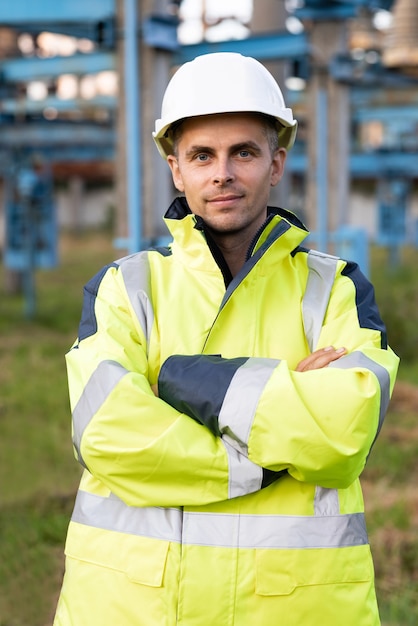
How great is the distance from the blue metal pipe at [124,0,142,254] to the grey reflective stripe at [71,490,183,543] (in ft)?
10.8

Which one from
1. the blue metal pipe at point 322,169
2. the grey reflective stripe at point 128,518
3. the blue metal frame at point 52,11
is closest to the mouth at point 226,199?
the grey reflective stripe at point 128,518

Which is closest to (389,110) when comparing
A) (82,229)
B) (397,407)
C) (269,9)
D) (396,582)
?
(269,9)

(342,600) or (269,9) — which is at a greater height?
(269,9)

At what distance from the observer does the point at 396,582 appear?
4.23 m

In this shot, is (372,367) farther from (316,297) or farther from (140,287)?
(140,287)

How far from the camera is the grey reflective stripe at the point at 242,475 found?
1837mm

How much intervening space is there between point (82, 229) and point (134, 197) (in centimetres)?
2504

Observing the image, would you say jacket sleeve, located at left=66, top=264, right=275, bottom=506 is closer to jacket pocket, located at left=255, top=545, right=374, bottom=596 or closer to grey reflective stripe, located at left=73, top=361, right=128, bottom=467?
grey reflective stripe, located at left=73, top=361, right=128, bottom=467

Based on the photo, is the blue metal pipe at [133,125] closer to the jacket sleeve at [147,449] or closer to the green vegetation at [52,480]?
the green vegetation at [52,480]

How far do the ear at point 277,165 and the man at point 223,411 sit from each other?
71 mm

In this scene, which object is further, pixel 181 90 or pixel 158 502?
pixel 181 90

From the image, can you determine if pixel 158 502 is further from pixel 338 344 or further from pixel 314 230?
pixel 314 230

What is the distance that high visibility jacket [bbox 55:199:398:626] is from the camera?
1.83 m

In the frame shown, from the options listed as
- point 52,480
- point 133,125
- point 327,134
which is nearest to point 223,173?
point 133,125
